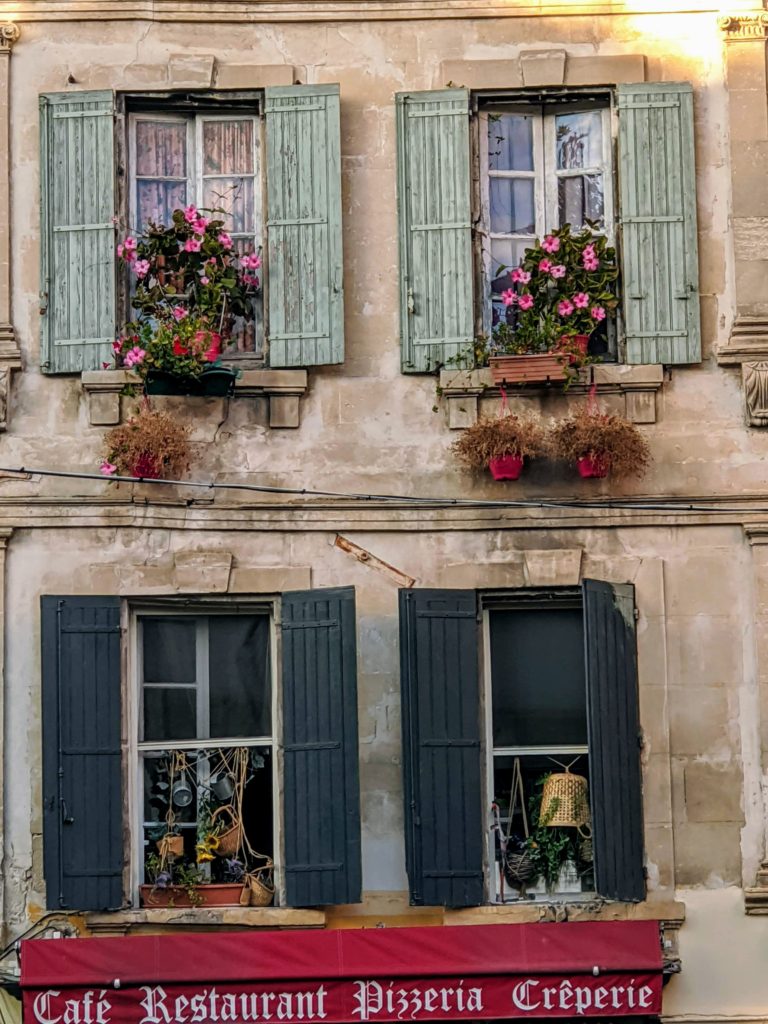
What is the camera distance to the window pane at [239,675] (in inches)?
612

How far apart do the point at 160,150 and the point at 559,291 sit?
9.03ft

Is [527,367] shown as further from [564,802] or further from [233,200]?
[564,802]

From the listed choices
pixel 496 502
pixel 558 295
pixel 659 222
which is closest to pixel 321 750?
pixel 496 502

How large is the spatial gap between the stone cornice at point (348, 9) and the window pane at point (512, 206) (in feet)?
3.55

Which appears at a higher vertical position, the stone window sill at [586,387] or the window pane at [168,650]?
the stone window sill at [586,387]

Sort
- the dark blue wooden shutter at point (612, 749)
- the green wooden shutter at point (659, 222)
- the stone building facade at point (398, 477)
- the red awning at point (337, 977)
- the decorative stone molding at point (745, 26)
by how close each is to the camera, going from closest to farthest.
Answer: the red awning at point (337, 977) → the dark blue wooden shutter at point (612, 749) → the stone building facade at point (398, 477) → the green wooden shutter at point (659, 222) → the decorative stone molding at point (745, 26)

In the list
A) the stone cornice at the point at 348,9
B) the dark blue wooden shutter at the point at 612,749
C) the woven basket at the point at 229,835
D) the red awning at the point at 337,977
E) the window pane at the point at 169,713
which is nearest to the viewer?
the red awning at the point at 337,977

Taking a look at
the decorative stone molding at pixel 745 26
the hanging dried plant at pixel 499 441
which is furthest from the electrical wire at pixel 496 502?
the decorative stone molding at pixel 745 26

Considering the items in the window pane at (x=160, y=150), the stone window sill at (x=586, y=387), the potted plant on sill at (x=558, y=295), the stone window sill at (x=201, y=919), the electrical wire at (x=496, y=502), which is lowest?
the stone window sill at (x=201, y=919)

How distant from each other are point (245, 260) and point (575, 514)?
2.66 metres

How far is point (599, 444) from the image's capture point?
15219 mm

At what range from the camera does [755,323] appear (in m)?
15.6

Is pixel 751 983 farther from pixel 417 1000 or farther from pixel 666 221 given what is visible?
pixel 666 221

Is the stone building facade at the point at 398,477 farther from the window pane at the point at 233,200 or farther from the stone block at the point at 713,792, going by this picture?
the window pane at the point at 233,200
